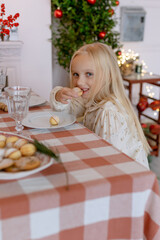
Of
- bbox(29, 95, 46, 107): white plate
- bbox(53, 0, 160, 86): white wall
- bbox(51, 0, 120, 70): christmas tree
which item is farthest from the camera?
bbox(53, 0, 160, 86): white wall

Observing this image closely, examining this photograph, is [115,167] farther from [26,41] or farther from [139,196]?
[26,41]

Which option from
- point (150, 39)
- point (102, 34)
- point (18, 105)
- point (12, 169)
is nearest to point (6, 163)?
point (12, 169)

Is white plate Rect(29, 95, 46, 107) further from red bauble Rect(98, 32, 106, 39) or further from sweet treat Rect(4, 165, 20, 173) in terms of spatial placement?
red bauble Rect(98, 32, 106, 39)

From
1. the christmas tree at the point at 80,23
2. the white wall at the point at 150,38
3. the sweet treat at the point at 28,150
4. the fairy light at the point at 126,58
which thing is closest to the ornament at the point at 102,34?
the christmas tree at the point at 80,23

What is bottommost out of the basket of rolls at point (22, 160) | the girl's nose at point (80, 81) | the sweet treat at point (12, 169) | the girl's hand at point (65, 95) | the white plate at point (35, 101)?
the white plate at point (35, 101)

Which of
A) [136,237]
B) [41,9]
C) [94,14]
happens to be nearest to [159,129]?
[94,14]

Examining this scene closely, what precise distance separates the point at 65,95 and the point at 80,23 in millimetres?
1857

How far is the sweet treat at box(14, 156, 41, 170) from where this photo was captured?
71 cm

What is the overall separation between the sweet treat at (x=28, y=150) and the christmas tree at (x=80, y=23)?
2.37m

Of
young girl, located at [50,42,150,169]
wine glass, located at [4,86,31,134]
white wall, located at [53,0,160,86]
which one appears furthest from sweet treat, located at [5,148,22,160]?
white wall, located at [53,0,160,86]

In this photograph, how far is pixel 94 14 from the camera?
9.96 feet

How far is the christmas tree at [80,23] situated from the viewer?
2939mm

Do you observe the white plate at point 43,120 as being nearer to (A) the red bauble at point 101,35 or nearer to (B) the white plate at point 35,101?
(B) the white plate at point 35,101

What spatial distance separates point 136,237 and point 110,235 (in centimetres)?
8
